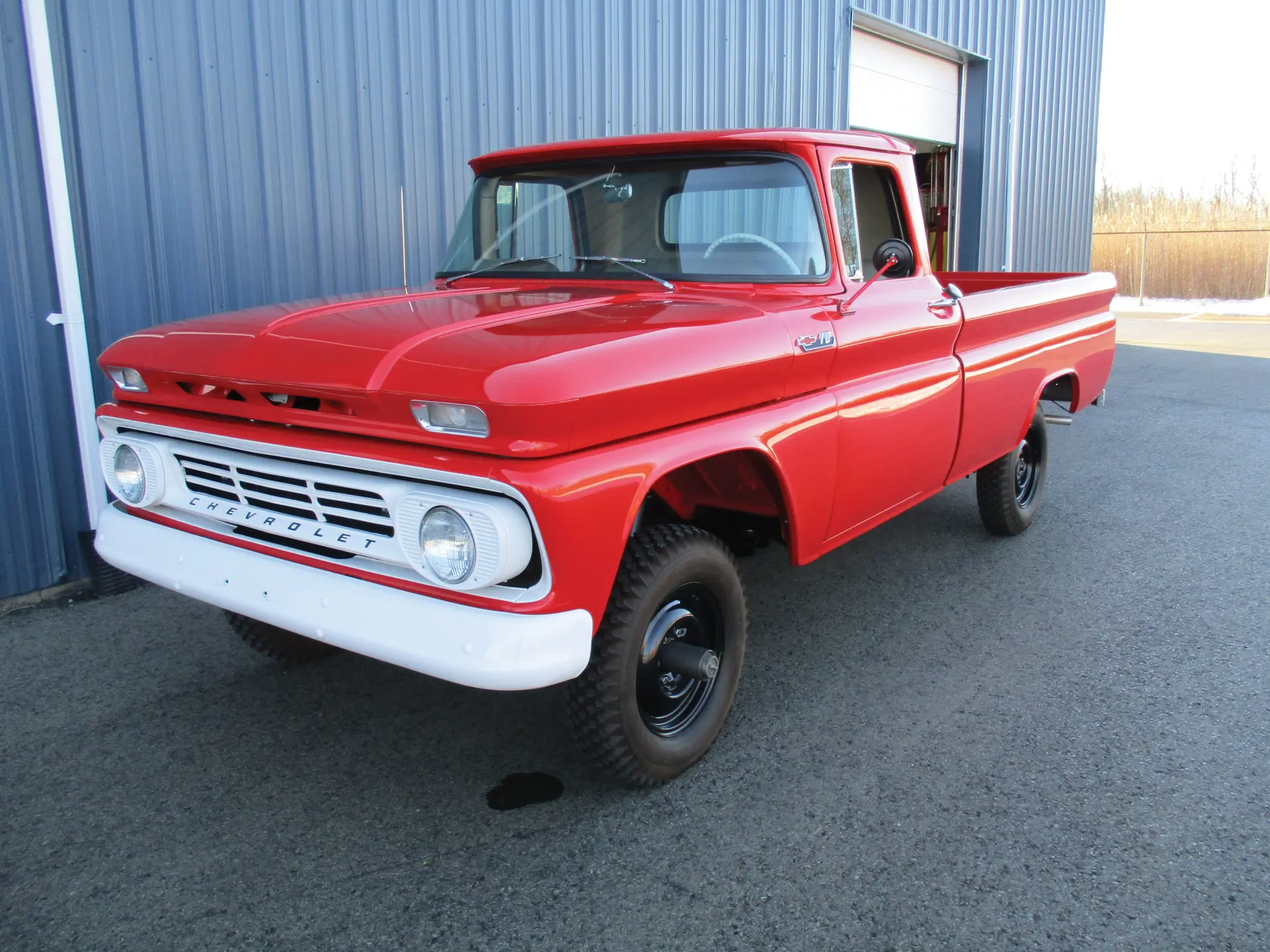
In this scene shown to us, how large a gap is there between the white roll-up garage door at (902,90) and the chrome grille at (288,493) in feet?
26.9

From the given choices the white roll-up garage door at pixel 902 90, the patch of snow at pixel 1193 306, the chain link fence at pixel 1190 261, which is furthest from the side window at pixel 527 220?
the chain link fence at pixel 1190 261

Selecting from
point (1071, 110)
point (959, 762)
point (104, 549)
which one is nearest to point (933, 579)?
point (959, 762)

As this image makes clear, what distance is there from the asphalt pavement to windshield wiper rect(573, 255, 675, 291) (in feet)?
4.60

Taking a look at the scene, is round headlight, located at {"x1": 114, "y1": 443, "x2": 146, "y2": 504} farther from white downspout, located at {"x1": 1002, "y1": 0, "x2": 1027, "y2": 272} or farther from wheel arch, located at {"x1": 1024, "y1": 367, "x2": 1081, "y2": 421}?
white downspout, located at {"x1": 1002, "y1": 0, "x2": 1027, "y2": 272}

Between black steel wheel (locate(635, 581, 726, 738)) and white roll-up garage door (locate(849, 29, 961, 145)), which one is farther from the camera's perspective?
white roll-up garage door (locate(849, 29, 961, 145))

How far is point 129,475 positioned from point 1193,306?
78.2 feet

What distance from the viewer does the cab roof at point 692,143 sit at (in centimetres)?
329

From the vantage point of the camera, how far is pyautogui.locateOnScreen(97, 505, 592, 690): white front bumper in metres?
2.18

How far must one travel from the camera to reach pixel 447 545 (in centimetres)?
225

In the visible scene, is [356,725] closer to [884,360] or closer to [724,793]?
[724,793]

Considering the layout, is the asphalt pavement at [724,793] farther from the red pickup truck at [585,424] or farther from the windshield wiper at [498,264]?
the windshield wiper at [498,264]

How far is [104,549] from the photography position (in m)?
2.90

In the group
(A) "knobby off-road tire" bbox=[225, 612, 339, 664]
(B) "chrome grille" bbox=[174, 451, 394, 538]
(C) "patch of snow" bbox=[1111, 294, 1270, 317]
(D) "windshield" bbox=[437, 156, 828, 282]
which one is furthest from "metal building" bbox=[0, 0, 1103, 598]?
(C) "patch of snow" bbox=[1111, 294, 1270, 317]

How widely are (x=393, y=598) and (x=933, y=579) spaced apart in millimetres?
2901
